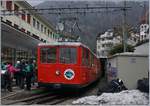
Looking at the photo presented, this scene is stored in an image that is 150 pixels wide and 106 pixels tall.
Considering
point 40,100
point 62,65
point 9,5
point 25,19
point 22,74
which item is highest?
point 9,5

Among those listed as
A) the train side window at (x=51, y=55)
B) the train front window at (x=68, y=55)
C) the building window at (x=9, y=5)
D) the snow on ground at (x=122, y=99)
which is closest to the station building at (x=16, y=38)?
the building window at (x=9, y=5)

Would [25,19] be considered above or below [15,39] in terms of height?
above

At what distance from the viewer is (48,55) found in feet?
55.5

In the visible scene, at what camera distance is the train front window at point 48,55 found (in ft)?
54.7

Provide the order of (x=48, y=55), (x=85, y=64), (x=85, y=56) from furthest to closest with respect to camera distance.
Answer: (x=85, y=56) < (x=85, y=64) < (x=48, y=55)

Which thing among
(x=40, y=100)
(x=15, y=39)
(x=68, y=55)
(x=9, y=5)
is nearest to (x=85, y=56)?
(x=68, y=55)

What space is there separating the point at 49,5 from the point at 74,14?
2.27 m

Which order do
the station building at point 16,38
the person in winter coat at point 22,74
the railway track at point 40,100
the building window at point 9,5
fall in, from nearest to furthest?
the railway track at point 40,100 → the person in winter coat at point 22,74 → the station building at point 16,38 → the building window at point 9,5

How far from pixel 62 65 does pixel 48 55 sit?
3.17 ft

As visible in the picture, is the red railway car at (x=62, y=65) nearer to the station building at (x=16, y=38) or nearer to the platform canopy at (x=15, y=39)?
the platform canopy at (x=15, y=39)

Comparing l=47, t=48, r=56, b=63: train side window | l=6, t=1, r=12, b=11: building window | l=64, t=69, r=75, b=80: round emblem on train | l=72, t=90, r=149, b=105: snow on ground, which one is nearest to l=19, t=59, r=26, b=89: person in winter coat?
l=47, t=48, r=56, b=63: train side window

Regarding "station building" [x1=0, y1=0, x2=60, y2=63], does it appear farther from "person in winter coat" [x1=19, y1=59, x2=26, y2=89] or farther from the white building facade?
"person in winter coat" [x1=19, y1=59, x2=26, y2=89]

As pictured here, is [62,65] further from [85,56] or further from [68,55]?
[85,56]

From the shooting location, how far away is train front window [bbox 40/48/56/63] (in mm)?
16666
